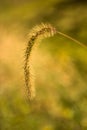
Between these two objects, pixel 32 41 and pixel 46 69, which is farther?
pixel 46 69

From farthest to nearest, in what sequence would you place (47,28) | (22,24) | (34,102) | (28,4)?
(28,4) → (22,24) → (34,102) → (47,28)

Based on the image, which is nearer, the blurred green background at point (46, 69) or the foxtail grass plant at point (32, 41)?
the foxtail grass plant at point (32, 41)

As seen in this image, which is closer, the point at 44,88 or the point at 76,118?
the point at 76,118

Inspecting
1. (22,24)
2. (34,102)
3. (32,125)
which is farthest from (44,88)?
(22,24)

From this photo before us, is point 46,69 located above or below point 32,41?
above

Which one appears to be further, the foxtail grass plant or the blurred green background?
the blurred green background

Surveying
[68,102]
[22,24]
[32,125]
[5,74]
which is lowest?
[32,125]

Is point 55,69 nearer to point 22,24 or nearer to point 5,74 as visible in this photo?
point 5,74

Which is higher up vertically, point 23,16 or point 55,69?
point 23,16
